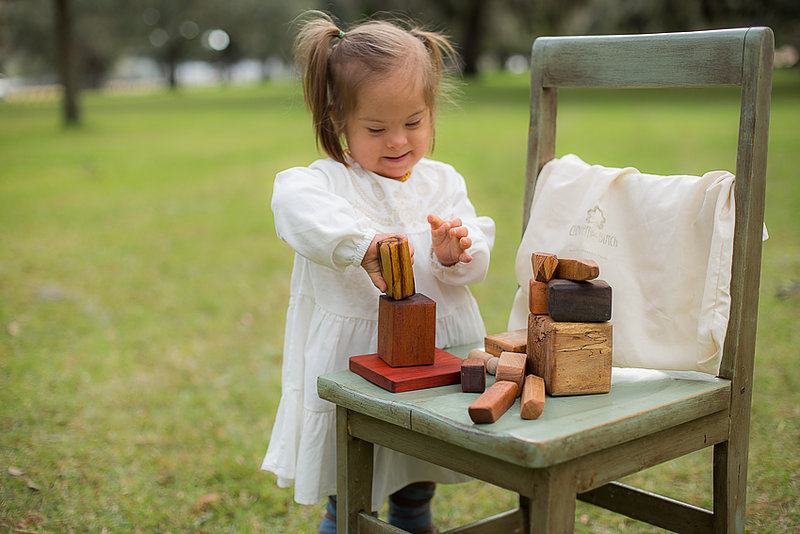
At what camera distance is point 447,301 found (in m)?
2.04

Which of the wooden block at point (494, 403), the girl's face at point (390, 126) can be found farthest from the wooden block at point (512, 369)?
the girl's face at point (390, 126)

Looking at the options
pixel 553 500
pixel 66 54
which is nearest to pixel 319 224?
pixel 553 500

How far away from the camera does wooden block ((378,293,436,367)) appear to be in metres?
1.65

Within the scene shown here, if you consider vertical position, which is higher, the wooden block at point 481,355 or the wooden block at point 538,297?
the wooden block at point 538,297

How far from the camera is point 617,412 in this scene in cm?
147

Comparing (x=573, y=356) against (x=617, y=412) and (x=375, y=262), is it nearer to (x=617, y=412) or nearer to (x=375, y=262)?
(x=617, y=412)

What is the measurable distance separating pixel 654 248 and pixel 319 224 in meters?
0.75

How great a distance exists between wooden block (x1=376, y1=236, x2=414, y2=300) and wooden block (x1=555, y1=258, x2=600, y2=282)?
12.2 inches

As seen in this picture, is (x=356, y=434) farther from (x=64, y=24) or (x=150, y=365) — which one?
(x=64, y=24)

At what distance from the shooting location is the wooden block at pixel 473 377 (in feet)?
5.16

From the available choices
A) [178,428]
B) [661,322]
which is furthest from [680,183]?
[178,428]

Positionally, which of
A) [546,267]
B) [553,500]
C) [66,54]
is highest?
[66,54]

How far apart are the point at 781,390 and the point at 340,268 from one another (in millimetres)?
2529

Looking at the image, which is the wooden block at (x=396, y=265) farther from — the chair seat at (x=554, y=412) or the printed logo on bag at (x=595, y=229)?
the printed logo on bag at (x=595, y=229)
